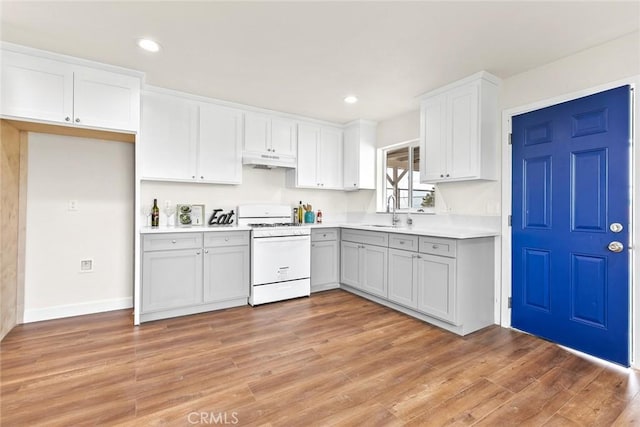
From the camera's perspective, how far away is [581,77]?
8.58 ft

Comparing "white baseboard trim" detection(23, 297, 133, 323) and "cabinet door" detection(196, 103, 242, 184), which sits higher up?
"cabinet door" detection(196, 103, 242, 184)

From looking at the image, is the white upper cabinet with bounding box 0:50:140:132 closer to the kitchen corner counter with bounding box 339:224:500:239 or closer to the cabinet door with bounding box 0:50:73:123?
the cabinet door with bounding box 0:50:73:123

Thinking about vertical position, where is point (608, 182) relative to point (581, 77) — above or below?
below

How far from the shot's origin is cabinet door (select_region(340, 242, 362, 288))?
13.6 feet

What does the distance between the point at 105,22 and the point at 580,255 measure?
4.14 meters

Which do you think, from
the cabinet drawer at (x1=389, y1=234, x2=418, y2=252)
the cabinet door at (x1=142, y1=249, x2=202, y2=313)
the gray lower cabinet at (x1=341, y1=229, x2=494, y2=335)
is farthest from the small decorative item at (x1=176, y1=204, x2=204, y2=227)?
the cabinet drawer at (x1=389, y1=234, x2=418, y2=252)

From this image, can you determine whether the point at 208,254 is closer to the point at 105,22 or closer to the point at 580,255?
the point at 105,22

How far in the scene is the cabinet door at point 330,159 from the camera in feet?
15.4

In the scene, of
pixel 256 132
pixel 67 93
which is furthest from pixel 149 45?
pixel 256 132

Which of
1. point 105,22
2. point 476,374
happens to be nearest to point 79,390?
point 105,22

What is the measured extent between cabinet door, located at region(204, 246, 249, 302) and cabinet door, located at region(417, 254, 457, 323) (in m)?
2.00

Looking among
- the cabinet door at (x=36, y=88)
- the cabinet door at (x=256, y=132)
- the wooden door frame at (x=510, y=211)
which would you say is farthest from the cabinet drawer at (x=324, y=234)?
the cabinet door at (x=36, y=88)

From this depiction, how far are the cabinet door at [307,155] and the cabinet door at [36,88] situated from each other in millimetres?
2591

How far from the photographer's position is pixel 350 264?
4.30 meters
